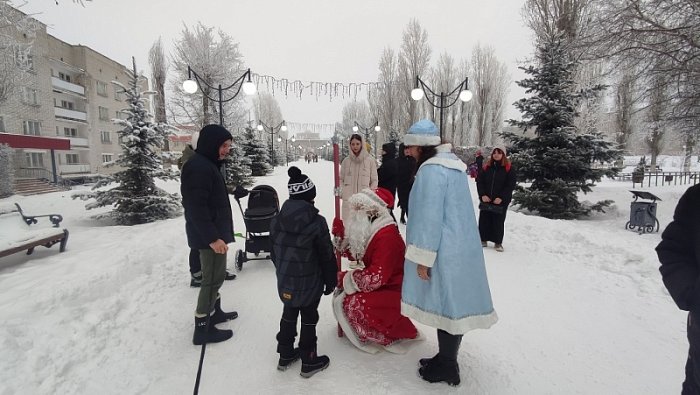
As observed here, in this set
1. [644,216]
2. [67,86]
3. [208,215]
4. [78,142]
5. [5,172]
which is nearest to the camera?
[208,215]

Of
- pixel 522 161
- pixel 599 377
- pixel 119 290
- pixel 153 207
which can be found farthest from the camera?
pixel 522 161

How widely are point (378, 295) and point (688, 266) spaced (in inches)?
81.1

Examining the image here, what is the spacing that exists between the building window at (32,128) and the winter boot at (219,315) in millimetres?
34111

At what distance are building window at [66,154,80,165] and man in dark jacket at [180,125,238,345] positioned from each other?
40586mm

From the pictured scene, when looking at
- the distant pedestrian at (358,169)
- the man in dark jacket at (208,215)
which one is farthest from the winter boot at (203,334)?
the distant pedestrian at (358,169)

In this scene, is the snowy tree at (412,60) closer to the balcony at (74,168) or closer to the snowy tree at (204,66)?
the snowy tree at (204,66)

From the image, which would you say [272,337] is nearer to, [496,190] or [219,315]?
[219,315]

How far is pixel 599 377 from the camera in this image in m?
2.85

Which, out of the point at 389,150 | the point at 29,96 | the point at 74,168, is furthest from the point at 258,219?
the point at 74,168

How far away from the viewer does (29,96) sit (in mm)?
27781

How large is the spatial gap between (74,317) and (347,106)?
70.9 metres

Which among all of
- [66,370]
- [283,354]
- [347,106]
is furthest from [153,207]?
[347,106]

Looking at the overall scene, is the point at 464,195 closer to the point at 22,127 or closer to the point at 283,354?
the point at 283,354

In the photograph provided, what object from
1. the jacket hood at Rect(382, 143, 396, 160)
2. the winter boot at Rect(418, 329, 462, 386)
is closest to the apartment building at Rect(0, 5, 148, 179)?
the jacket hood at Rect(382, 143, 396, 160)
